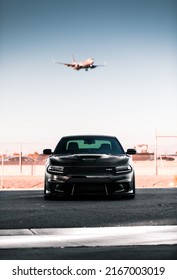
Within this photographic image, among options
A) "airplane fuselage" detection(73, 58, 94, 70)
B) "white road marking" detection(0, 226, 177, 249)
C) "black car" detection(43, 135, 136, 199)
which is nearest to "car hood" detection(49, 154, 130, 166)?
"black car" detection(43, 135, 136, 199)

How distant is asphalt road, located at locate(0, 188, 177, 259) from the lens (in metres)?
5.48

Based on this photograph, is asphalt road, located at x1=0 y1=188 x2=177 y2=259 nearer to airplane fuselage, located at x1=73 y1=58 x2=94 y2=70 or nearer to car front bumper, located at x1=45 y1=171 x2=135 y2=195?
car front bumper, located at x1=45 y1=171 x2=135 y2=195

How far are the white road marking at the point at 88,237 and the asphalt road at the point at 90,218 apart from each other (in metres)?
0.29

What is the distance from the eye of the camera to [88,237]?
6.88m

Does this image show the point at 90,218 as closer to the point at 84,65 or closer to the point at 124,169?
the point at 124,169

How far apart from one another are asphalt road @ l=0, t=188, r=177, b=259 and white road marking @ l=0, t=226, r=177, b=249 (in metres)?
0.29

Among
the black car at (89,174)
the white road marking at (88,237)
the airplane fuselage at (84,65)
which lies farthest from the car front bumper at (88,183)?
the airplane fuselage at (84,65)

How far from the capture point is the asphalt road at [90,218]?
548 cm

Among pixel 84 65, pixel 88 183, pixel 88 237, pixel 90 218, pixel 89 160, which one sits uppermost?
pixel 84 65

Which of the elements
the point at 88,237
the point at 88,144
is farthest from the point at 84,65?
the point at 88,237

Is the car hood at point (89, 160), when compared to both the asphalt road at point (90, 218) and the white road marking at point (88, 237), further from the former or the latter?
the white road marking at point (88, 237)

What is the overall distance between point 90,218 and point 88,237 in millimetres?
2330

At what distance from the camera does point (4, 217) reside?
379 inches
